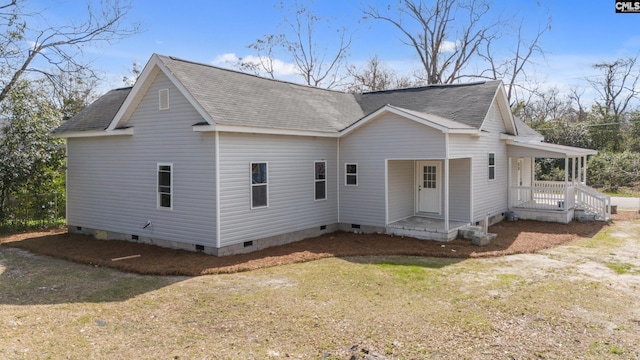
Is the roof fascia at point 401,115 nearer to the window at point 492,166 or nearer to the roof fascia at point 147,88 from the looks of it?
the window at point 492,166

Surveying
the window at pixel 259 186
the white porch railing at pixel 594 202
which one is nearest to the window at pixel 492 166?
the white porch railing at pixel 594 202

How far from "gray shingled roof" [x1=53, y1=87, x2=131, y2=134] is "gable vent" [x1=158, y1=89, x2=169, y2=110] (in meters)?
3.04

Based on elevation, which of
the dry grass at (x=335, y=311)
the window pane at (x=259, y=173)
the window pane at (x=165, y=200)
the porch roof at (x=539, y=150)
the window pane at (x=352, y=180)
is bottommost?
the dry grass at (x=335, y=311)

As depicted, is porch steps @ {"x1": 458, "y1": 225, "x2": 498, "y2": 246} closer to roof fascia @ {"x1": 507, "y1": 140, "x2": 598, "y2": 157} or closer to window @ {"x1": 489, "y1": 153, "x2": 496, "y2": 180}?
window @ {"x1": 489, "y1": 153, "x2": 496, "y2": 180}

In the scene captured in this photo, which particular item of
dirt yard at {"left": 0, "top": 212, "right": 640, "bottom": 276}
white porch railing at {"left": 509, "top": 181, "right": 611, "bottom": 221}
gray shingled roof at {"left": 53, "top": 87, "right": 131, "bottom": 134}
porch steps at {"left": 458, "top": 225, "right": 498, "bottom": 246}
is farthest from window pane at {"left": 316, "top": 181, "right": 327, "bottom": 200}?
white porch railing at {"left": 509, "top": 181, "right": 611, "bottom": 221}

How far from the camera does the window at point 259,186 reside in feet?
39.5

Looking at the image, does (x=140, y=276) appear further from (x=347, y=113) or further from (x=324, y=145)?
(x=347, y=113)

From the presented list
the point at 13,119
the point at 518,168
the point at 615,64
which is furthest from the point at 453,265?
the point at 615,64

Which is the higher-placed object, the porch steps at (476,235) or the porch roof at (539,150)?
the porch roof at (539,150)

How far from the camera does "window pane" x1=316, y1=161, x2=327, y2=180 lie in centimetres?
1436

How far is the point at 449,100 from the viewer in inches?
655

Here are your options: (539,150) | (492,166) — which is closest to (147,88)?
(492,166)

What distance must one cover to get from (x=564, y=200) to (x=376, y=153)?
329 inches

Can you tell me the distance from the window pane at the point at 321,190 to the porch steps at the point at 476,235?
453 cm
